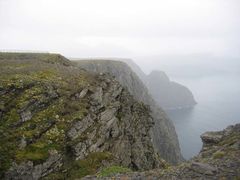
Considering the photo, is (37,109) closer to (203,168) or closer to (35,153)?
(35,153)

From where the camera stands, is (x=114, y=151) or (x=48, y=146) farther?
(x=114, y=151)

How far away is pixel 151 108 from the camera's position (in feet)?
550

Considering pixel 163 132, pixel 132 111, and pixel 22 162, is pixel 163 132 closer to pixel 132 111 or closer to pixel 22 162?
pixel 132 111

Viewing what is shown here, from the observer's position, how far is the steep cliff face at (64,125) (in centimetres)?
3100

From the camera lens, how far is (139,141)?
156 ft

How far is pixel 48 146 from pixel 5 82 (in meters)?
11.7

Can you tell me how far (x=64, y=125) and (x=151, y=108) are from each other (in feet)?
441

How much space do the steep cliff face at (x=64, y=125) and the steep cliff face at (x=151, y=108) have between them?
71.9 m

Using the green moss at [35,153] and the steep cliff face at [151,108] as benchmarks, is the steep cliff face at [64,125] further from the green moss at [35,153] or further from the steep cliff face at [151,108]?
the steep cliff face at [151,108]

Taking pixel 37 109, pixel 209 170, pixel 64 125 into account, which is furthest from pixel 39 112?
pixel 209 170

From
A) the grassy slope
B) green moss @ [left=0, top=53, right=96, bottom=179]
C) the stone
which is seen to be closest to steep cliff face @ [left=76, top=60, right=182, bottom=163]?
green moss @ [left=0, top=53, right=96, bottom=179]

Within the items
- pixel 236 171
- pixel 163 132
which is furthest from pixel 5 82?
pixel 163 132

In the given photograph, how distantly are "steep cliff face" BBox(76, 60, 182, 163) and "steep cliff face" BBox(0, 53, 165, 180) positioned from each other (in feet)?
236

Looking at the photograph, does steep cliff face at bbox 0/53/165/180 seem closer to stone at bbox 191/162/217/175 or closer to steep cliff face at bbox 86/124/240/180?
steep cliff face at bbox 86/124/240/180
